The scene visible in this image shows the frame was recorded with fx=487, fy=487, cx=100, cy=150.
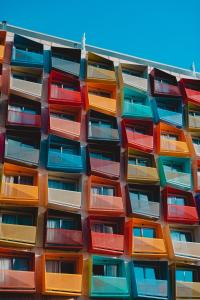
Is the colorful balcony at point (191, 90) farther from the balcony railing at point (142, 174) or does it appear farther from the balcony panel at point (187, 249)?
the balcony panel at point (187, 249)

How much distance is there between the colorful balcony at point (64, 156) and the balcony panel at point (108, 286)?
781cm

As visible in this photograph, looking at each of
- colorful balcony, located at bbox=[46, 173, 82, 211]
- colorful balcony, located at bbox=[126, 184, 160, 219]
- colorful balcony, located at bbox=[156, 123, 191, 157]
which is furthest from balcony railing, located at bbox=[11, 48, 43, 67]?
colorful balcony, located at bbox=[126, 184, 160, 219]

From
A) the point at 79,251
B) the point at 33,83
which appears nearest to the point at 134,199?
the point at 79,251

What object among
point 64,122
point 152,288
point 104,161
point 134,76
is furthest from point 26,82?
point 152,288

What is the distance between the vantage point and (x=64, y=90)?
1479 inches

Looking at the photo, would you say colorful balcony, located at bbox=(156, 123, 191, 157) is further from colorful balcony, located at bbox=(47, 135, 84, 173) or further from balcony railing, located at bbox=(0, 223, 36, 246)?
balcony railing, located at bbox=(0, 223, 36, 246)

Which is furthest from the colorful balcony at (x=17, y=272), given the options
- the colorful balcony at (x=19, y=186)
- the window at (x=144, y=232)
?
the window at (x=144, y=232)

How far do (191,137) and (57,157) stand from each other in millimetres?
12777

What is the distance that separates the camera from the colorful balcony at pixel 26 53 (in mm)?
37844

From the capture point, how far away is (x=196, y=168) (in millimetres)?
38781

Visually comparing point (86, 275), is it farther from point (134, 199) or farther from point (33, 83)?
point (33, 83)

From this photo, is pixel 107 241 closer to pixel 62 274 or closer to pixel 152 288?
pixel 62 274

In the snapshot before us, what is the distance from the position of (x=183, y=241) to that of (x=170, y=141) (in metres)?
8.32

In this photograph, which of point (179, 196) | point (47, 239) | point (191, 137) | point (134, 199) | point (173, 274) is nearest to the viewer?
point (47, 239)
